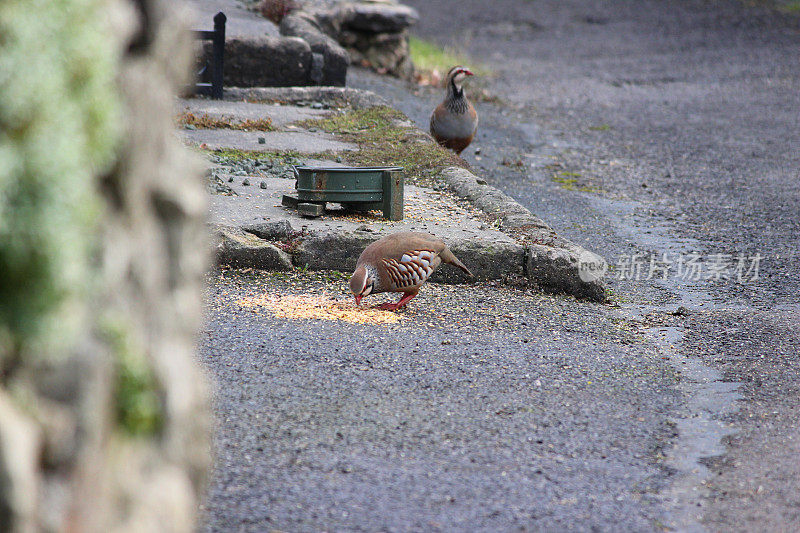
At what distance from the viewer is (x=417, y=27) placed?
915 inches

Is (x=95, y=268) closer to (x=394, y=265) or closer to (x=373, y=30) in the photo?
(x=394, y=265)

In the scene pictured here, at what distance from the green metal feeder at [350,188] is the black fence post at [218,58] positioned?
4939 millimetres

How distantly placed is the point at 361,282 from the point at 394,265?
0.68 feet

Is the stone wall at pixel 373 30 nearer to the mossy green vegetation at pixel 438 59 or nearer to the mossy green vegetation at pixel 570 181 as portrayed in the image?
the mossy green vegetation at pixel 438 59

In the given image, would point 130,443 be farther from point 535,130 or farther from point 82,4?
point 535,130

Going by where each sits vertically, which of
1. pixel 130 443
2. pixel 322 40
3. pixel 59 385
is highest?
pixel 322 40

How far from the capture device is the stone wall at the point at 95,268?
1550 millimetres

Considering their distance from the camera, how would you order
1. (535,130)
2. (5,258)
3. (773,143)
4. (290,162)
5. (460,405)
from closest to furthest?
1. (5,258)
2. (460,405)
3. (290,162)
4. (773,143)
5. (535,130)

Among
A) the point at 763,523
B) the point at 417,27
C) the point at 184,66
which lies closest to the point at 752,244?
the point at 763,523

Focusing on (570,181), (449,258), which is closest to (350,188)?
(449,258)

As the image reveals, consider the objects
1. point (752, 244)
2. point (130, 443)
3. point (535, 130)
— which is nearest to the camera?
point (130, 443)

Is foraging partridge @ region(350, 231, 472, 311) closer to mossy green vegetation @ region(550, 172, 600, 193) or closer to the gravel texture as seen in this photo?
the gravel texture

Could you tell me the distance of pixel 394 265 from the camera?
16.4 feet

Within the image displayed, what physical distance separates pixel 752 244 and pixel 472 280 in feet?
9.67
